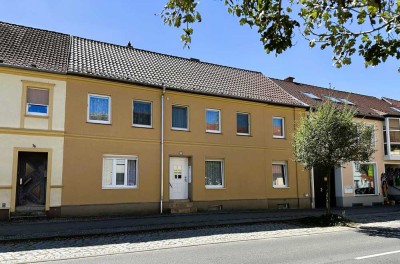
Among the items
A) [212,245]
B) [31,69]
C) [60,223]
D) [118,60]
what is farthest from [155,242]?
[118,60]

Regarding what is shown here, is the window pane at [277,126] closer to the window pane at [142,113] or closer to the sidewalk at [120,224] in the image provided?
the sidewalk at [120,224]

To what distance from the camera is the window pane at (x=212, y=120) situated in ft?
64.1

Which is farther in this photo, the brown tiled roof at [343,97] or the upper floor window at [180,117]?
the brown tiled roof at [343,97]

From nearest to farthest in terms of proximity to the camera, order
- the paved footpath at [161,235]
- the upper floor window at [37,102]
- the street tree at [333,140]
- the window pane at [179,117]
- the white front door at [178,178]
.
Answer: the paved footpath at [161,235] → the street tree at [333,140] → the upper floor window at [37,102] → the white front door at [178,178] → the window pane at [179,117]

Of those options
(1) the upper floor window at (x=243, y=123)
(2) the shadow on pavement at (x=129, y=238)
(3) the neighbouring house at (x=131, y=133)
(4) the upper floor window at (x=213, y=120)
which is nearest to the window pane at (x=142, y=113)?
(3) the neighbouring house at (x=131, y=133)

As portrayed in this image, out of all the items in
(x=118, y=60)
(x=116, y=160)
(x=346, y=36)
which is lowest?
(x=116, y=160)

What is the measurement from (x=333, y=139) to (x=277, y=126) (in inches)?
280

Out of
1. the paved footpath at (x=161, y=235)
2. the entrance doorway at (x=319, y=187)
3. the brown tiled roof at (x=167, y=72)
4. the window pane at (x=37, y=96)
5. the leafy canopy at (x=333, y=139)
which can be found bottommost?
the paved footpath at (x=161, y=235)

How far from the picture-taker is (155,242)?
1053cm

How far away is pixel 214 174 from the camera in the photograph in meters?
19.4

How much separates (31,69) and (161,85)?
5.56 meters

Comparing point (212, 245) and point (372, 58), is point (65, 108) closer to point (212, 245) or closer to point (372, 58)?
point (212, 245)

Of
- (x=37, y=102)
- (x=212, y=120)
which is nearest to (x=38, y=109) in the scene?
(x=37, y=102)

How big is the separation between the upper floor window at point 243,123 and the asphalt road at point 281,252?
9304 mm
